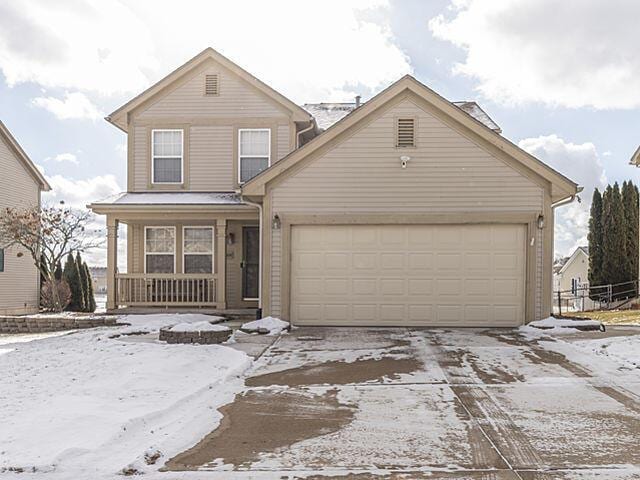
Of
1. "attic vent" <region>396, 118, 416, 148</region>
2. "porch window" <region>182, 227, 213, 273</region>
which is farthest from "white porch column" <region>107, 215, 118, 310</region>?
"attic vent" <region>396, 118, 416, 148</region>

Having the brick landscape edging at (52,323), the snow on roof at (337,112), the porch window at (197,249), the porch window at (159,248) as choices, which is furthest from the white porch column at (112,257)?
the snow on roof at (337,112)

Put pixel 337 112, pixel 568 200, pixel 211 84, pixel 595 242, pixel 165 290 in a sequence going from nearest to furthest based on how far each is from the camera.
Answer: pixel 568 200, pixel 165 290, pixel 211 84, pixel 337 112, pixel 595 242

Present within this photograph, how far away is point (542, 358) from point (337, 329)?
14.2 feet

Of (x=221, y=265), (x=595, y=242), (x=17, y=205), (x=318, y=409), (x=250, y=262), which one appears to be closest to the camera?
(x=318, y=409)

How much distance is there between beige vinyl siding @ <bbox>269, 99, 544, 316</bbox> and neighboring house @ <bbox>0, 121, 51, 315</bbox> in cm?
1126

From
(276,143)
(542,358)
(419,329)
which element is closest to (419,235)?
(419,329)

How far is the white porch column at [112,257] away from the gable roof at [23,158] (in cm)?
767

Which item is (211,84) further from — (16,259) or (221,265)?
(16,259)

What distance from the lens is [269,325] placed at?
10539 mm

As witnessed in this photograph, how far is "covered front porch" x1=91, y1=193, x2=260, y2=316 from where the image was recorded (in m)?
13.0

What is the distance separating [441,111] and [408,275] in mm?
3544

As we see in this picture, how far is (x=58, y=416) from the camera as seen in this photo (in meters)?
4.53

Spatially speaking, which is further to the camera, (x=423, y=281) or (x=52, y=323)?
(x=52, y=323)

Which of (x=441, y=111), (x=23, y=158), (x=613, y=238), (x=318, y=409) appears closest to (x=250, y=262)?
(x=441, y=111)
